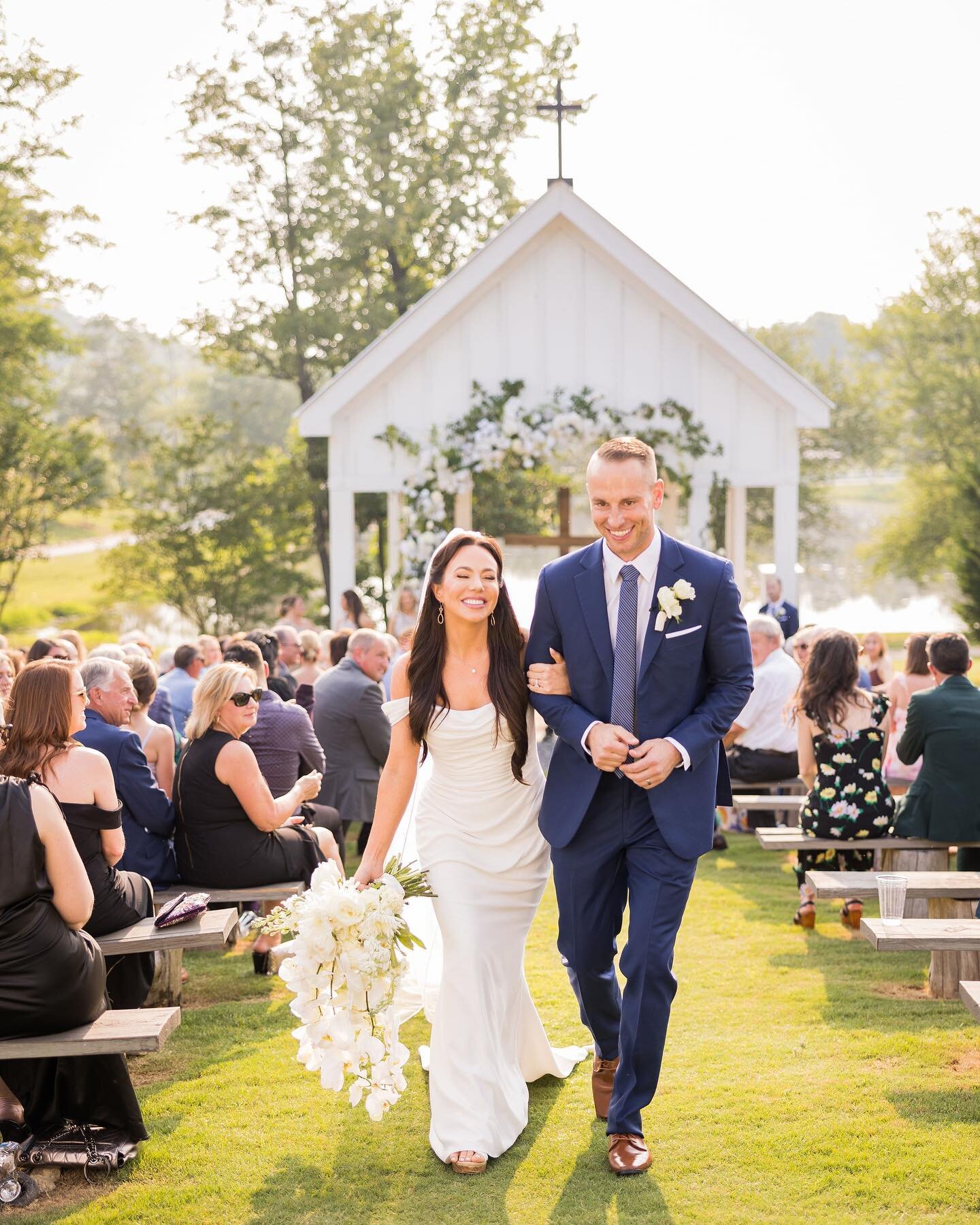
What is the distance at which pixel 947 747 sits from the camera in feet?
24.5

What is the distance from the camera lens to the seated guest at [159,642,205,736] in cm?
975

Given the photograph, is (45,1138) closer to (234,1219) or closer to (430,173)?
(234,1219)

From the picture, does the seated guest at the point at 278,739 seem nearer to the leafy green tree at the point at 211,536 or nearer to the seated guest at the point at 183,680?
the seated guest at the point at 183,680

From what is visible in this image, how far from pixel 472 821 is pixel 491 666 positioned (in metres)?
0.58

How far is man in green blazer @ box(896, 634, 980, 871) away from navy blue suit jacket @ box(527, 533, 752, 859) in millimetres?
3071

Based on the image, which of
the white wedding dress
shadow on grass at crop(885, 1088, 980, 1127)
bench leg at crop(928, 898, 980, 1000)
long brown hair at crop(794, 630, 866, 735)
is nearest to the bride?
the white wedding dress

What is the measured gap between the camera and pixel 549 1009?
6676mm

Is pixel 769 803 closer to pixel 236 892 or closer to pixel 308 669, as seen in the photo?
pixel 308 669

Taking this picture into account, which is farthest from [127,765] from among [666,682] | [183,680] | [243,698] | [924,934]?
[924,934]

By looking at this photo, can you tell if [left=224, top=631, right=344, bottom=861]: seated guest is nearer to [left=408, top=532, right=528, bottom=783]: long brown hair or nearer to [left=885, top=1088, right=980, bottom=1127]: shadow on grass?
[left=408, top=532, right=528, bottom=783]: long brown hair

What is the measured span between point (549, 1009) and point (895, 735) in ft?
14.9

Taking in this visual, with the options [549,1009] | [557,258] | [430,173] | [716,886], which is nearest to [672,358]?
[557,258]

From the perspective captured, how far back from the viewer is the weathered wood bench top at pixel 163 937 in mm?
5625

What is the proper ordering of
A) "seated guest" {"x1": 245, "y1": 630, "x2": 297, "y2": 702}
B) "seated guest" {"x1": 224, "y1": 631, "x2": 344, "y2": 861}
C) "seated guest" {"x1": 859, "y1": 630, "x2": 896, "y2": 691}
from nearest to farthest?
"seated guest" {"x1": 224, "y1": 631, "x2": 344, "y2": 861} → "seated guest" {"x1": 245, "y1": 630, "x2": 297, "y2": 702} → "seated guest" {"x1": 859, "y1": 630, "x2": 896, "y2": 691}
